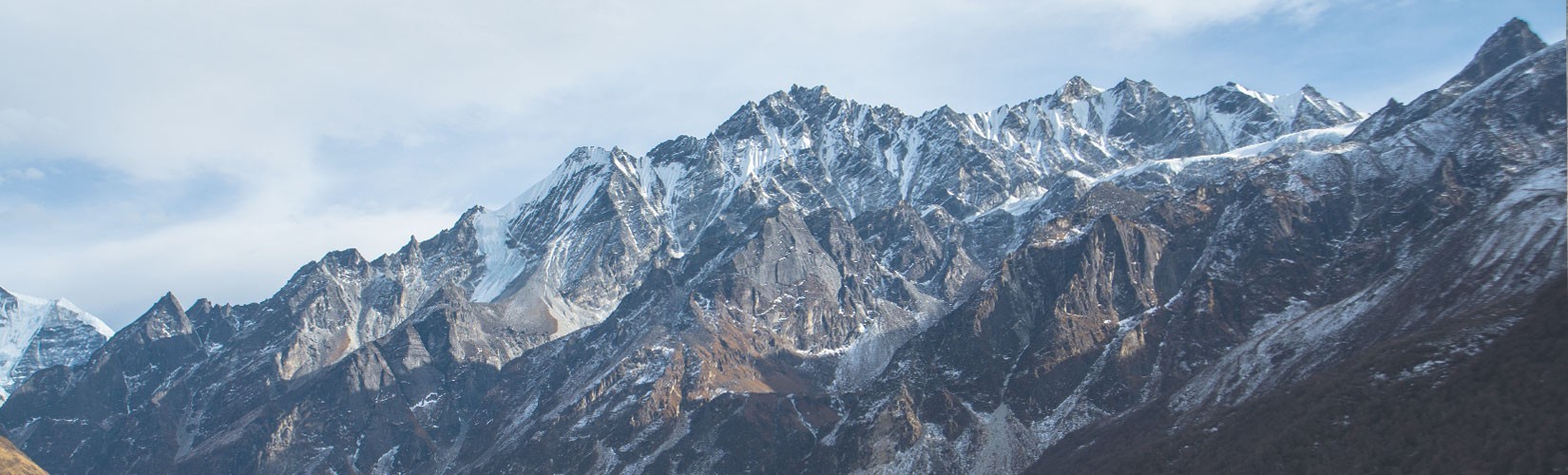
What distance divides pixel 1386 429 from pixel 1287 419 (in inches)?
1013

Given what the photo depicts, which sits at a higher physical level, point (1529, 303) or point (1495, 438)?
point (1529, 303)

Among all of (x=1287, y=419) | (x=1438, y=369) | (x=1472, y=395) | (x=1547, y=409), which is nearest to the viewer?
(x=1547, y=409)

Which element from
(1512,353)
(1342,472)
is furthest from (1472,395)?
(1342,472)

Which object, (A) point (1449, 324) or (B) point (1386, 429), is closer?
(B) point (1386, 429)

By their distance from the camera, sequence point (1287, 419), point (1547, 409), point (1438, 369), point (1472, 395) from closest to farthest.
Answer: point (1547, 409) → point (1472, 395) → point (1438, 369) → point (1287, 419)

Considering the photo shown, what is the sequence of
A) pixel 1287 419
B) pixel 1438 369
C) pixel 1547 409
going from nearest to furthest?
pixel 1547 409 → pixel 1438 369 → pixel 1287 419

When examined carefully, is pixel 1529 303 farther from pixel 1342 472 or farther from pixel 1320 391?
pixel 1342 472

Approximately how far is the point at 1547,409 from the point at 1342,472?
2772 cm

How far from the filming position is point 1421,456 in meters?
155

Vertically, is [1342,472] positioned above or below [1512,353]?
below

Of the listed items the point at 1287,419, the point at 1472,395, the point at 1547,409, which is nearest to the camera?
the point at 1547,409

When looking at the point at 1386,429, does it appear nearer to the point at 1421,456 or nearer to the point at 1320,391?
the point at 1421,456

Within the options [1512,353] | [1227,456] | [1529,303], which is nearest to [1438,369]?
[1512,353]

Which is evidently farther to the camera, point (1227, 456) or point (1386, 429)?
point (1227, 456)
